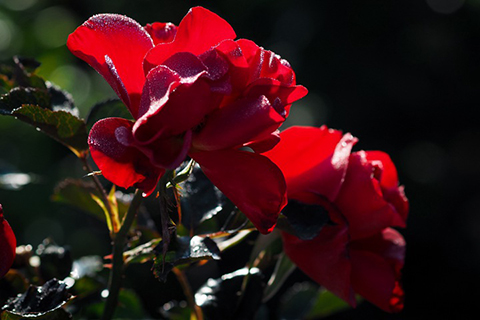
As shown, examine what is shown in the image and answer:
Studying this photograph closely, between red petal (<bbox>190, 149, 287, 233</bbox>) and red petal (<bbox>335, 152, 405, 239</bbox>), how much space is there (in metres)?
0.13

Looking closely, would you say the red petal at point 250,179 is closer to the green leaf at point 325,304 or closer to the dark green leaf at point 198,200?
the dark green leaf at point 198,200

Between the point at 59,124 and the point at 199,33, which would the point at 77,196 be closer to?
the point at 59,124

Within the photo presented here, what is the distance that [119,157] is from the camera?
12.7 inches

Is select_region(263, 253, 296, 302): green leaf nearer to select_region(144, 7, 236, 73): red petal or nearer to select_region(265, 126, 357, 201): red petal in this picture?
select_region(265, 126, 357, 201): red petal

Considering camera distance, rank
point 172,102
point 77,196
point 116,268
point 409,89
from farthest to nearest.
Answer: point 409,89, point 77,196, point 116,268, point 172,102

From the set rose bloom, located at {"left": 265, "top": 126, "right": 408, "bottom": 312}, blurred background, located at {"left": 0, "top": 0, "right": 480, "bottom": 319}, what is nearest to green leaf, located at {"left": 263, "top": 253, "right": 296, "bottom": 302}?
rose bloom, located at {"left": 265, "top": 126, "right": 408, "bottom": 312}

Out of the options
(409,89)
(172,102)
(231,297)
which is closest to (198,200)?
(231,297)

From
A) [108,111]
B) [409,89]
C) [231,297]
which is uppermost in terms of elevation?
[108,111]

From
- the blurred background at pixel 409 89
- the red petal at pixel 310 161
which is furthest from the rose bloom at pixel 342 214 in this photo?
the blurred background at pixel 409 89

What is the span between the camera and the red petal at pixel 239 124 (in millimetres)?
327

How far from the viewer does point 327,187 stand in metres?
Result: 0.45

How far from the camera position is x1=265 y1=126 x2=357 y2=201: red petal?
17.8 inches

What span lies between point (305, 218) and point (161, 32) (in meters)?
0.17

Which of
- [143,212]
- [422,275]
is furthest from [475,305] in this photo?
[143,212]
